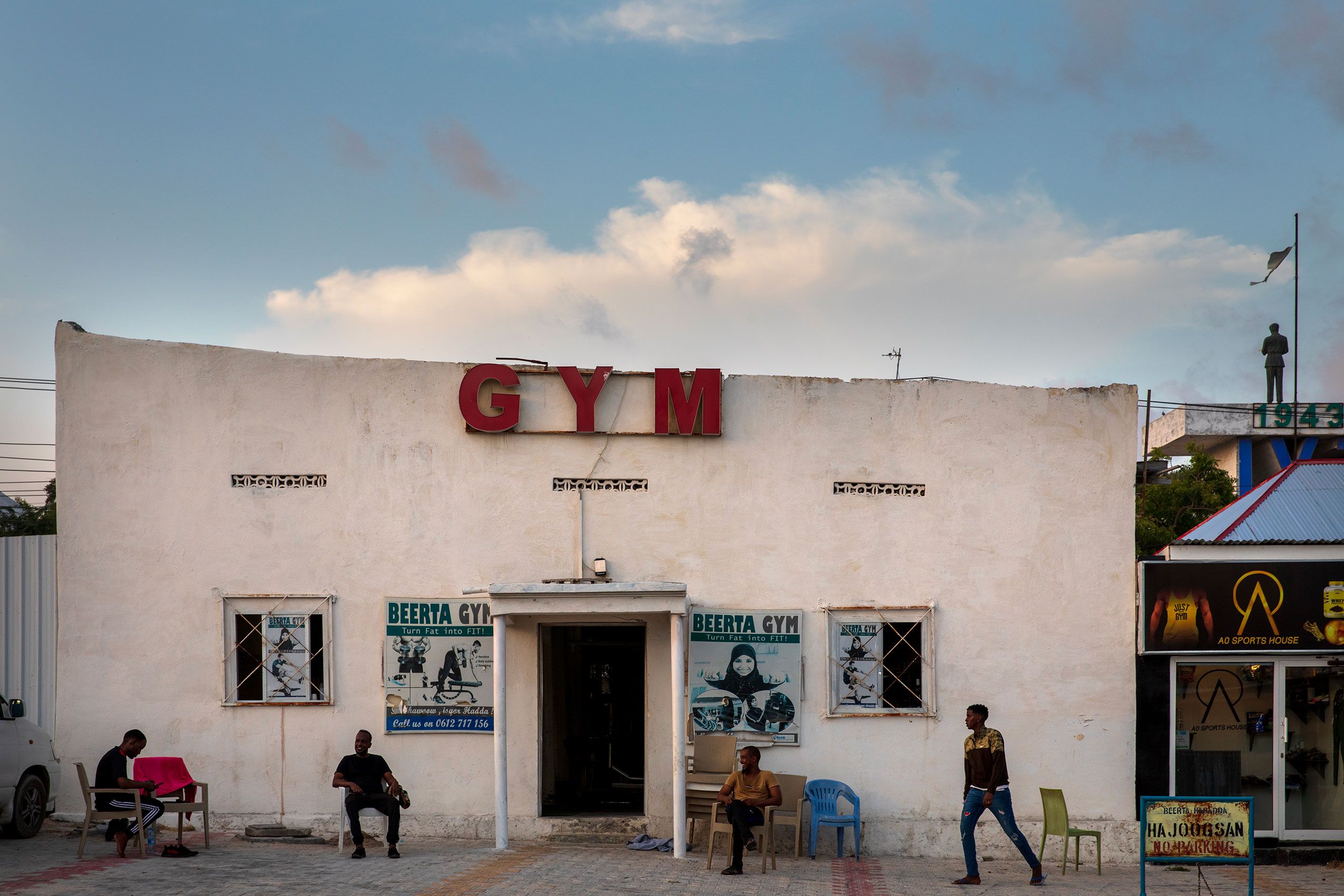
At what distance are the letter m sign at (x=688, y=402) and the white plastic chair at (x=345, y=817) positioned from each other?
4.82 meters

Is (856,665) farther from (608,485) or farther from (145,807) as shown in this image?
(145,807)

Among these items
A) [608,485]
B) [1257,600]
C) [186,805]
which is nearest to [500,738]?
[608,485]

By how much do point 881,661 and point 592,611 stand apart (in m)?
3.28

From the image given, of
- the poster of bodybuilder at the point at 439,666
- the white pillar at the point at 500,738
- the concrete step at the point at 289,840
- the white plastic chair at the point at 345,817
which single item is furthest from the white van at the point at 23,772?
the white pillar at the point at 500,738

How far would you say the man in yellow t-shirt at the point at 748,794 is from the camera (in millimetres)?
10891

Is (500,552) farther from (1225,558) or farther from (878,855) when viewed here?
(1225,558)

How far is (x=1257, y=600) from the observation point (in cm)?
1223

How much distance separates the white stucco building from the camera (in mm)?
12242

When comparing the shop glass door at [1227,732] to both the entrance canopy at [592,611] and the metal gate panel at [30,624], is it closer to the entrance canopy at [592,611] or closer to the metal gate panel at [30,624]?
the entrance canopy at [592,611]

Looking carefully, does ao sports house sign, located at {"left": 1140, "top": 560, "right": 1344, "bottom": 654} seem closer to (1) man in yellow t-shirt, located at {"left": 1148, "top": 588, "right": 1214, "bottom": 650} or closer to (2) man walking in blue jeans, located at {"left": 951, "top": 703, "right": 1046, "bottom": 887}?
(1) man in yellow t-shirt, located at {"left": 1148, "top": 588, "right": 1214, "bottom": 650}

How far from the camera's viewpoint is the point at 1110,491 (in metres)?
12.6

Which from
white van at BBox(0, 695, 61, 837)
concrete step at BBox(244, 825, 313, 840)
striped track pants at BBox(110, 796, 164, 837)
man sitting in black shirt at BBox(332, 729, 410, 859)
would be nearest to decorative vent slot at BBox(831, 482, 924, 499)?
man sitting in black shirt at BBox(332, 729, 410, 859)

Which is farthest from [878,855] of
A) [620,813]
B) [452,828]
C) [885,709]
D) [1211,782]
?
[452,828]

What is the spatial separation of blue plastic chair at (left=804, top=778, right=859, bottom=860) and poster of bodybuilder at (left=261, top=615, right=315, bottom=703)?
5.38 meters
